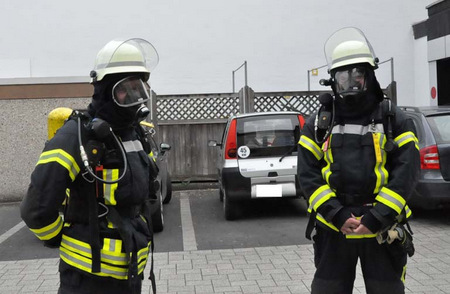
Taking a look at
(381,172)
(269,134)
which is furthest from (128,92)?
(269,134)

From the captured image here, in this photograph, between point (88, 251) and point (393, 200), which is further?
point (393, 200)

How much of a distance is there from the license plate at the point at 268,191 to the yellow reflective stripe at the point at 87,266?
5152mm

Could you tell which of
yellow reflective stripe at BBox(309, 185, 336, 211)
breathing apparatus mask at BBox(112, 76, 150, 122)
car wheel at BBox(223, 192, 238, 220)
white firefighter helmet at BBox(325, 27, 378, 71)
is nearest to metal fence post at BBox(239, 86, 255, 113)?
car wheel at BBox(223, 192, 238, 220)

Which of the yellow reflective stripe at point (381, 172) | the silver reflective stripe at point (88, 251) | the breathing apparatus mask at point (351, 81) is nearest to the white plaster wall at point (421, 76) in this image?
the breathing apparatus mask at point (351, 81)

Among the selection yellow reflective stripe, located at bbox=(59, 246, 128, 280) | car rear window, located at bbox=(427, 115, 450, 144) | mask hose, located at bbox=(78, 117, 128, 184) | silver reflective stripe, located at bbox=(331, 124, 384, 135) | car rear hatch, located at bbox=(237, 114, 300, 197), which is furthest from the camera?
car rear hatch, located at bbox=(237, 114, 300, 197)

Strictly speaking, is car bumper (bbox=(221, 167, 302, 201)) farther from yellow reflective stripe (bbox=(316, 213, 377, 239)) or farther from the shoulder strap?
the shoulder strap

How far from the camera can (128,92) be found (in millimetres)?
2809

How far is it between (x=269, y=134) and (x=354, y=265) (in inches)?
190

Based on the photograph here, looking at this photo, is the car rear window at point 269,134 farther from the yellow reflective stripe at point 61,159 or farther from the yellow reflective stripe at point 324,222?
the yellow reflective stripe at point 61,159

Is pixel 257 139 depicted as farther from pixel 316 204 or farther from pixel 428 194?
pixel 316 204

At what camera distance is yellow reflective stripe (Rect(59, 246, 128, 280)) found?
8.66 feet

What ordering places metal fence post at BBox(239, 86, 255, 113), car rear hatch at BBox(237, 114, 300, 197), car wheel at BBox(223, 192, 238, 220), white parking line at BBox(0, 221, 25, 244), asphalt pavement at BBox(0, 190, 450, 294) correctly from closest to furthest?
asphalt pavement at BBox(0, 190, 450, 294)
white parking line at BBox(0, 221, 25, 244)
car rear hatch at BBox(237, 114, 300, 197)
car wheel at BBox(223, 192, 238, 220)
metal fence post at BBox(239, 86, 255, 113)

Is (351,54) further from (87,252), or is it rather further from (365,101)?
(87,252)

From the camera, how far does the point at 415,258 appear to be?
5.91 m
